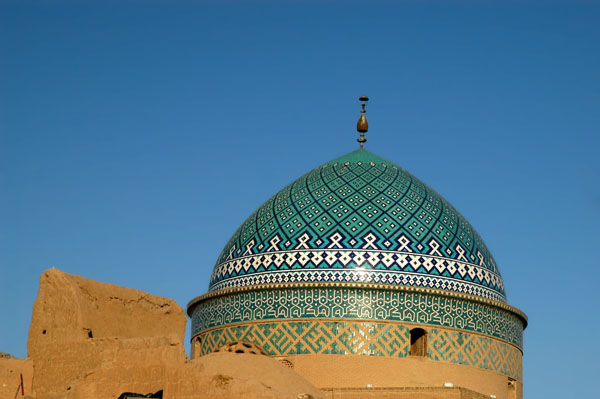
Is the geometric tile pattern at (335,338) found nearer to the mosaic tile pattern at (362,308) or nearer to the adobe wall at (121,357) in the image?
the mosaic tile pattern at (362,308)

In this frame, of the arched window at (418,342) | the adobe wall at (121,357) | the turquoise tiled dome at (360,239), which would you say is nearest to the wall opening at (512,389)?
the turquoise tiled dome at (360,239)

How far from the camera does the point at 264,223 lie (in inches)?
695

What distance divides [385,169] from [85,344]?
559cm

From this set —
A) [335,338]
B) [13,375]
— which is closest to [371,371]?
[335,338]

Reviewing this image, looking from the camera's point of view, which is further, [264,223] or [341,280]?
[264,223]

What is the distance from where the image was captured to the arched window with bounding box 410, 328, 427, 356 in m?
16.3

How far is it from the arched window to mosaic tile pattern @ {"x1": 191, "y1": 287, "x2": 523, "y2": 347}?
181 mm

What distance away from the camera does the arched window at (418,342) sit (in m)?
16.3

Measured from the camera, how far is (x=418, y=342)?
16469 millimetres

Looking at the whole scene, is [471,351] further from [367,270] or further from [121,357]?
[121,357]

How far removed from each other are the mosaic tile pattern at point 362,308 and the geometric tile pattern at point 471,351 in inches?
5.0

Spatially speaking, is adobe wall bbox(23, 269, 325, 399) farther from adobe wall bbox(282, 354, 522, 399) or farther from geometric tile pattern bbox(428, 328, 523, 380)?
geometric tile pattern bbox(428, 328, 523, 380)

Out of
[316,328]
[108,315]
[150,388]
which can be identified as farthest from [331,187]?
[150,388]

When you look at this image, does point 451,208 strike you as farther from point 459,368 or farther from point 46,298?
point 46,298
